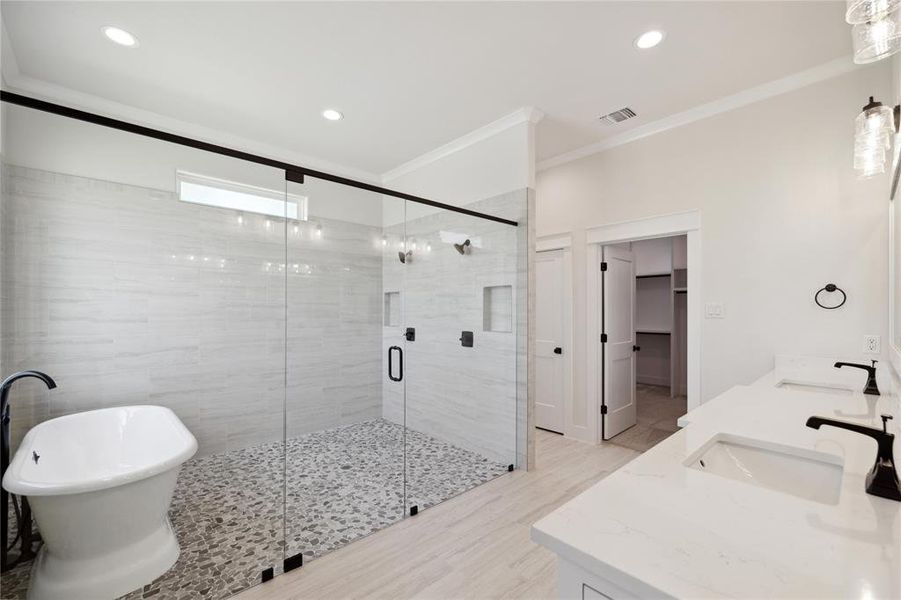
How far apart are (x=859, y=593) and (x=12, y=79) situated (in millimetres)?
4649

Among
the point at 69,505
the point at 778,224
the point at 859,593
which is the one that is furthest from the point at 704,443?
the point at 69,505

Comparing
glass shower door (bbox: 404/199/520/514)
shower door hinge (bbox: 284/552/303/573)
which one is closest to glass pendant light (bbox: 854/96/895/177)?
glass shower door (bbox: 404/199/520/514)

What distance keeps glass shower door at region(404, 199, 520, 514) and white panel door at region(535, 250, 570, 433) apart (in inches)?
31.7

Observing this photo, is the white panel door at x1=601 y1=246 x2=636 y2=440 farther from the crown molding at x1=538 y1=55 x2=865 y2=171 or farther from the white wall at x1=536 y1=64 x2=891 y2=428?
the crown molding at x1=538 y1=55 x2=865 y2=171

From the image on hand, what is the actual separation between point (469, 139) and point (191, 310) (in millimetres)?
2895

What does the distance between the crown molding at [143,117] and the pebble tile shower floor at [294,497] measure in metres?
2.82

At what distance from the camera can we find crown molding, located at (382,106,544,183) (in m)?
3.21

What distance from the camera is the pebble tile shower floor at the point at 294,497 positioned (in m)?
1.98

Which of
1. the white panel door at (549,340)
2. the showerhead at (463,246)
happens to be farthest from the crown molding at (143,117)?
the white panel door at (549,340)

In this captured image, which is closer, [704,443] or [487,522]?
[704,443]

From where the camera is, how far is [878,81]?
2.41m

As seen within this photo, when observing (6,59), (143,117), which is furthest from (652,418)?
(6,59)

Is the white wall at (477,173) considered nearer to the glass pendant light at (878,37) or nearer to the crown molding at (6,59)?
the glass pendant light at (878,37)

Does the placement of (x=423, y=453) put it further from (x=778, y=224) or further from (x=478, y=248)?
(x=778, y=224)
